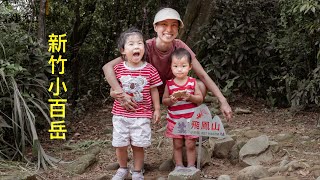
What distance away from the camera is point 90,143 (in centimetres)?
462

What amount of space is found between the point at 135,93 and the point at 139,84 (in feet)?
0.21

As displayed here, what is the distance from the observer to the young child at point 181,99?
10.4 feet

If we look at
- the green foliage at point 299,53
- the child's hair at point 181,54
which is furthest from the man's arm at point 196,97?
the green foliage at point 299,53

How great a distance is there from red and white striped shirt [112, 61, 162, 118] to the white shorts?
0.11 feet

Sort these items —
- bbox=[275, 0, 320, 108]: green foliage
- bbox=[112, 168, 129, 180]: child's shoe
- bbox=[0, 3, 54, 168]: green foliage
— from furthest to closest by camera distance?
bbox=[275, 0, 320, 108]: green foliage
bbox=[0, 3, 54, 168]: green foliage
bbox=[112, 168, 129, 180]: child's shoe

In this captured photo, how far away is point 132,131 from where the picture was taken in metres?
3.14

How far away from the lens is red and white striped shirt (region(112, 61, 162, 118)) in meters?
3.12

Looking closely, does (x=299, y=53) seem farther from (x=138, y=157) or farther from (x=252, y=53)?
(x=138, y=157)

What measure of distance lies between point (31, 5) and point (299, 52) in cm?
334

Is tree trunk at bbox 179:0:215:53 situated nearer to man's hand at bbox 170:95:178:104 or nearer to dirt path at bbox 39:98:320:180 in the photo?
dirt path at bbox 39:98:320:180

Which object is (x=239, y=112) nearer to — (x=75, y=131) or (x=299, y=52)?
(x=299, y=52)

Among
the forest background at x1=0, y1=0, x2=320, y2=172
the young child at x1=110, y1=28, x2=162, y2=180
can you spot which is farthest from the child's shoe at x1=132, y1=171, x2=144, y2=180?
the forest background at x1=0, y1=0, x2=320, y2=172

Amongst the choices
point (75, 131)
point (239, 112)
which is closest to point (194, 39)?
point (239, 112)

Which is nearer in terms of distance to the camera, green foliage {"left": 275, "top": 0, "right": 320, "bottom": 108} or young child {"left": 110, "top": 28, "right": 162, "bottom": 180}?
young child {"left": 110, "top": 28, "right": 162, "bottom": 180}
